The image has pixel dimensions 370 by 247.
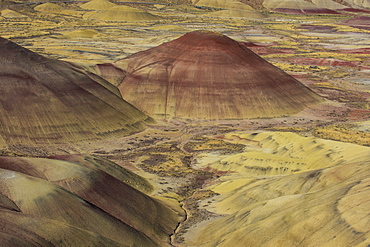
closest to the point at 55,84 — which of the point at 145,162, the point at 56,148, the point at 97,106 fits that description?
the point at 97,106

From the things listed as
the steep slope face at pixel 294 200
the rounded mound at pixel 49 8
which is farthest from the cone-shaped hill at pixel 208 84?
the rounded mound at pixel 49 8

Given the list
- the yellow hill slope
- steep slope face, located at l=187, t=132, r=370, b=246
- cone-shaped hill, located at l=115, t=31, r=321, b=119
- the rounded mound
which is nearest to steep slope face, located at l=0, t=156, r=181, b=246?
steep slope face, located at l=187, t=132, r=370, b=246

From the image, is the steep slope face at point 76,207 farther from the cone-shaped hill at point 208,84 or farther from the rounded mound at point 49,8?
the rounded mound at point 49,8

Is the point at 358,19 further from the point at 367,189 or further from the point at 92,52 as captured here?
the point at 367,189

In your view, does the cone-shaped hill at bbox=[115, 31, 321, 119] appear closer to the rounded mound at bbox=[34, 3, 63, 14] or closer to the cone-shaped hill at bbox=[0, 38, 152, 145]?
the cone-shaped hill at bbox=[0, 38, 152, 145]

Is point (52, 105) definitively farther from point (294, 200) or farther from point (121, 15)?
point (121, 15)
